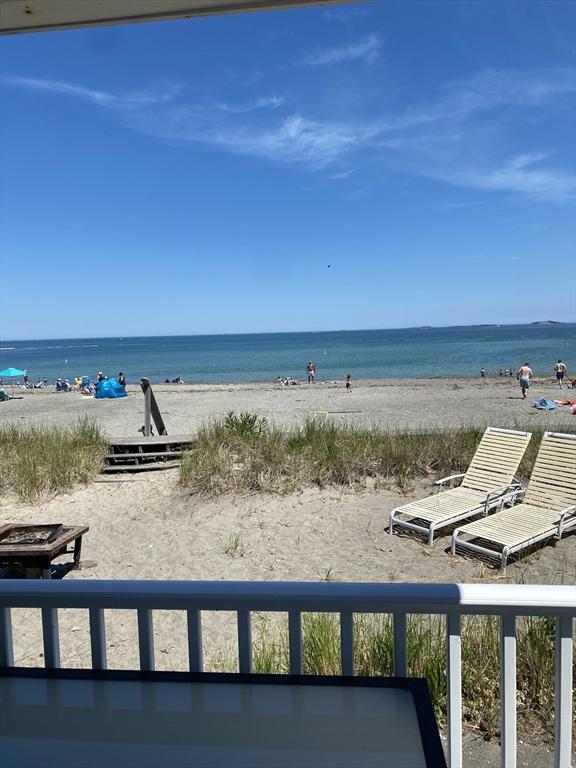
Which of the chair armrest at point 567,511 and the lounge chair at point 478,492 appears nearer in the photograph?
the chair armrest at point 567,511

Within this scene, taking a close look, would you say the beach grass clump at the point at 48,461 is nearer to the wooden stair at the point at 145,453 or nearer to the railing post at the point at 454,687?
the wooden stair at the point at 145,453

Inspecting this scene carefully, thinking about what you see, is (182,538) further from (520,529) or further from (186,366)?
(186,366)

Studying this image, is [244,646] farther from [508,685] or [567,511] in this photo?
[567,511]

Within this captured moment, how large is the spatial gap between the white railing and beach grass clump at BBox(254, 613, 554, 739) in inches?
47.6

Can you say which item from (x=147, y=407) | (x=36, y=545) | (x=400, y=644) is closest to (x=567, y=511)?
(x=400, y=644)

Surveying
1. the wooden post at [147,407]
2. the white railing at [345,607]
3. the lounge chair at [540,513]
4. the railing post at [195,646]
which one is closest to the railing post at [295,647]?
the white railing at [345,607]

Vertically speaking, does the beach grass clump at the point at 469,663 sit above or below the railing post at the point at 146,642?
below

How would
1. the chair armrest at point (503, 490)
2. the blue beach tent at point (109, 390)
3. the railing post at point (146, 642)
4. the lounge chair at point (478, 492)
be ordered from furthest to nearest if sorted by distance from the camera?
the blue beach tent at point (109, 390) → the chair armrest at point (503, 490) → the lounge chair at point (478, 492) → the railing post at point (146, 642)

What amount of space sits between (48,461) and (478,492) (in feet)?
19.3

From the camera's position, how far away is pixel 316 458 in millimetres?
7539

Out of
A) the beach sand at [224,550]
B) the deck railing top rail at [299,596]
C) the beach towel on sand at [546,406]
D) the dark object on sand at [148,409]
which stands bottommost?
the beach towel on sand at [546,406]

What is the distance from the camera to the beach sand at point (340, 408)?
1497 cm

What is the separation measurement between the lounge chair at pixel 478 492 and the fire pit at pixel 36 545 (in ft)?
10.6

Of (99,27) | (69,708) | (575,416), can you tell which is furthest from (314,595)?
(575,416)
